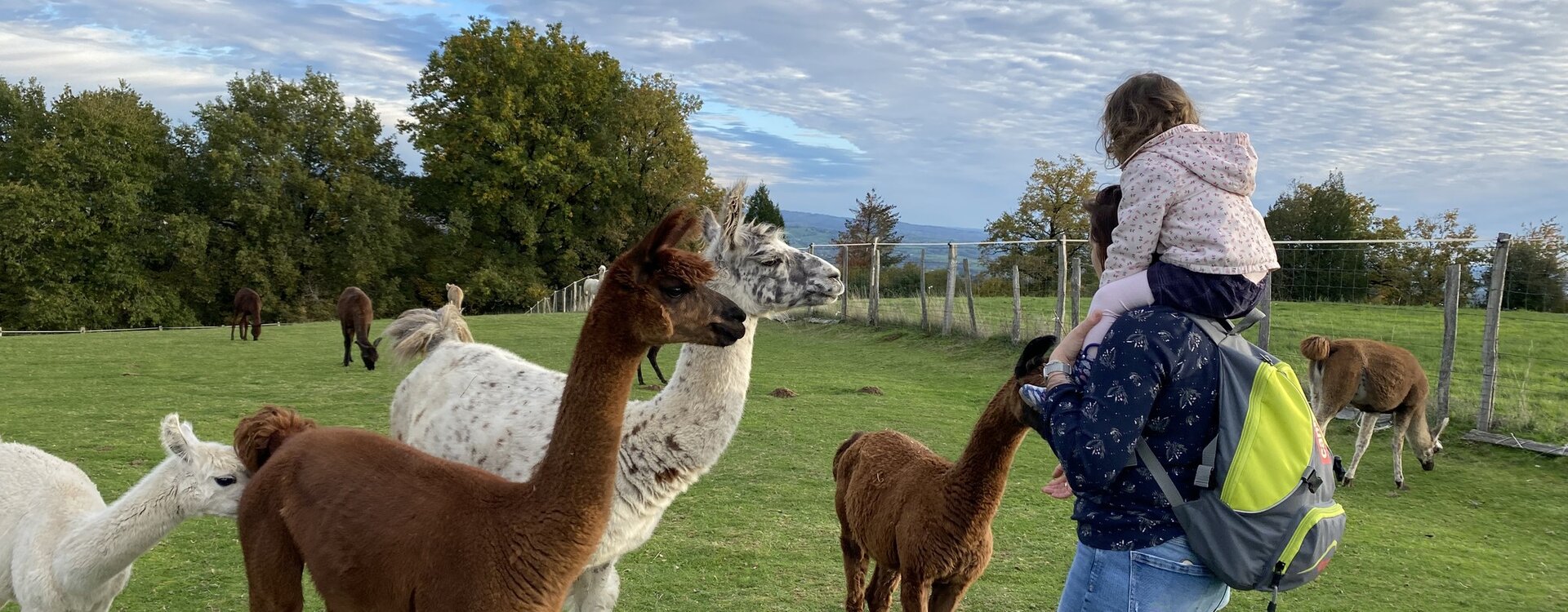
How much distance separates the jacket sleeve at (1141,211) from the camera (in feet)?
6.18

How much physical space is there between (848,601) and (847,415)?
18.4 ft

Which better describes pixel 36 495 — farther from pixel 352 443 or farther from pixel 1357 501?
pixel 1357 501

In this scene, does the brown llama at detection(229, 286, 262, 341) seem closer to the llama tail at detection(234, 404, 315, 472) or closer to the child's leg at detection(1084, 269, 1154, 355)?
the llama tail at detection(234, 404, 315, 472)

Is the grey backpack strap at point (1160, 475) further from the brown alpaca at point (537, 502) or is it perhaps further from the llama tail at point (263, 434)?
the llama tail at point (263, 434)

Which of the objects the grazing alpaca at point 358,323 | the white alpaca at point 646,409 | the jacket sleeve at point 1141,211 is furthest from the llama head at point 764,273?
the grazing alpaca at point 358,323

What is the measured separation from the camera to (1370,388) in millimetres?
8039

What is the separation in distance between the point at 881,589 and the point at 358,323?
508 inches

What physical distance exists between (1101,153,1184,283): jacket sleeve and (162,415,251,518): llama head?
381 centimetres

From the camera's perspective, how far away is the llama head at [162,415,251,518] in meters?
3.89

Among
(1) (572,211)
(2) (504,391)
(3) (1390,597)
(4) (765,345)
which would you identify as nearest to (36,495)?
(2) (504,391)

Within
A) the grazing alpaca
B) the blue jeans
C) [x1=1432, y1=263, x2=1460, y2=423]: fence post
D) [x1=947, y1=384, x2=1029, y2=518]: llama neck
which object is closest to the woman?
the blue jeans

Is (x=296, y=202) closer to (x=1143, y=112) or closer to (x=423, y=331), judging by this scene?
(x=423, y=331)

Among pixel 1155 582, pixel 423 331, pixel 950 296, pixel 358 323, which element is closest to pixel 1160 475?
pixel 1155 582

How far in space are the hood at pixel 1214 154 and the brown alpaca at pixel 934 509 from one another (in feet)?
2.87
